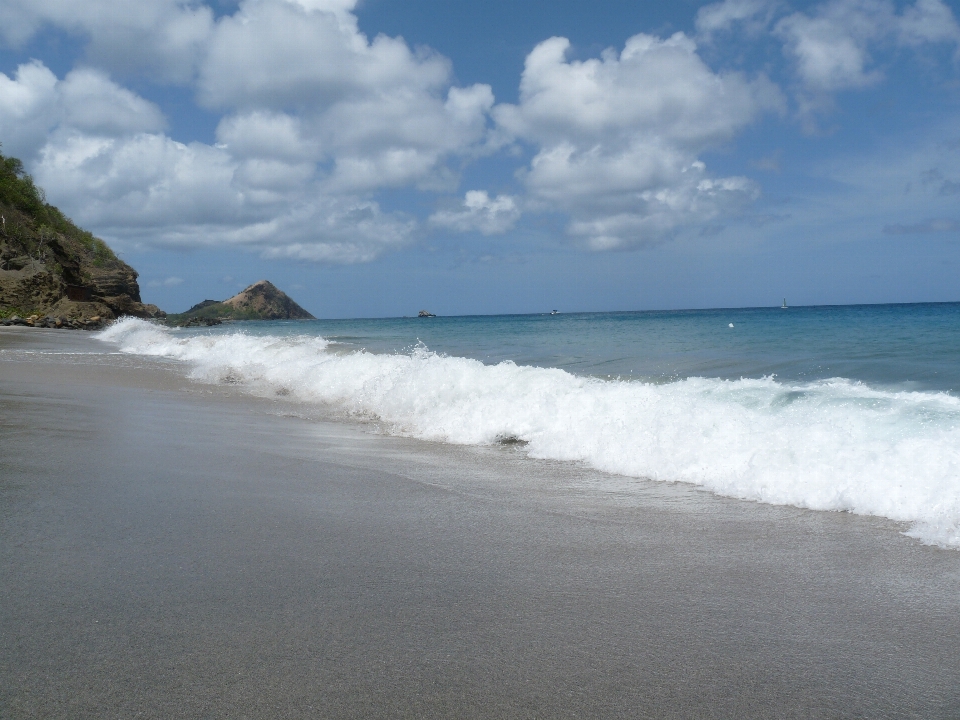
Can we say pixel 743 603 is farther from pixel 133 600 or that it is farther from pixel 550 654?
pixel 133 600

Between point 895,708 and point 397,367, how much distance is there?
9760 mm

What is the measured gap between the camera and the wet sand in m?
2.56

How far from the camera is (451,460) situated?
7.06 m

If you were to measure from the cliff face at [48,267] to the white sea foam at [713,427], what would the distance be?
141 ft

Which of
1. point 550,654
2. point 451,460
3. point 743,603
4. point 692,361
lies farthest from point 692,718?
point 692,361

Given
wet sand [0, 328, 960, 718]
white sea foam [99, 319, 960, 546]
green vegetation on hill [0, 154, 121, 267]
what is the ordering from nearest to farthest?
wet sand [0, 328, 960, 718] → white sea foam [99, 319, 960, 546] → green vegetation on hill [0, 154, 121, 267]

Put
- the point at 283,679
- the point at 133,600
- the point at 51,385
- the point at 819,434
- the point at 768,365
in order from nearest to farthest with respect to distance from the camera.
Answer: the point at 283,679 < the point at 133,600 < the point at 819,434 < the point at 51,385 < the point at 768,365

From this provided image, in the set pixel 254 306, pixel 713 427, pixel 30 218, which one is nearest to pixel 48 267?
pixel 30 218

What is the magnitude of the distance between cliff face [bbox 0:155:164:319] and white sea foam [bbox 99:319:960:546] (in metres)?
42.9

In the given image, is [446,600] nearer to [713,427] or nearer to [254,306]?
[713,427]

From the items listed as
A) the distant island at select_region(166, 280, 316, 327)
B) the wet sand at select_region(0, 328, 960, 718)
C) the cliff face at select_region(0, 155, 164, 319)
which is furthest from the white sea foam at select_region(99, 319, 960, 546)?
the distant island at select_region(166, 280, 316, 327)

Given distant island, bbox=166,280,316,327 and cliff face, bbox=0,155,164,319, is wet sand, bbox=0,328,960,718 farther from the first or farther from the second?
distant island, bbox=166,280,316,327

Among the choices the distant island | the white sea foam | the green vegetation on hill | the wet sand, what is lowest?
the wet sand

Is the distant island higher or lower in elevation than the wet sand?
higher
